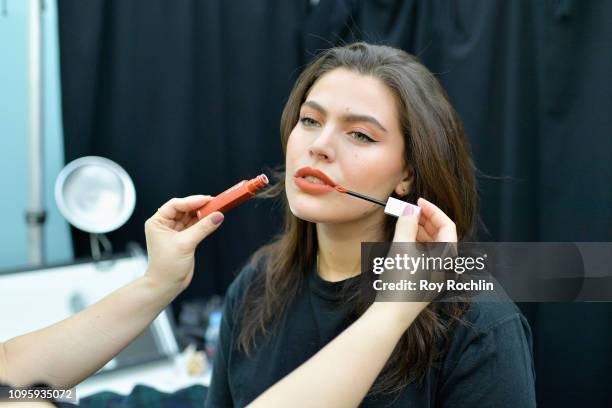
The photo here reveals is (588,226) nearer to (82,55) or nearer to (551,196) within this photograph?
(551,196)

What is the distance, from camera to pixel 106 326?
0.94m

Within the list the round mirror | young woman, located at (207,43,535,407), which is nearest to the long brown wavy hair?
young woman, located at (207,43,535,407)

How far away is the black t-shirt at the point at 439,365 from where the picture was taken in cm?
96

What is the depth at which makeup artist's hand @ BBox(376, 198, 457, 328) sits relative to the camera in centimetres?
75

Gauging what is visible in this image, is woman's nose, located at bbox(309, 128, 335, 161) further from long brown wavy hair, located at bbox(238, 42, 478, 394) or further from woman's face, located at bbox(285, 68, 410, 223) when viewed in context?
long brown wavy hair, located at bbox(238, 42, 478, 394)

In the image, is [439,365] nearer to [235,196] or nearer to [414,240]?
[414,240]

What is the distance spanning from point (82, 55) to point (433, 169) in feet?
4.96

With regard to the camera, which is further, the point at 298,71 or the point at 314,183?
the point at 298,71

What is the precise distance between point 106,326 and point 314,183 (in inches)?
16.8

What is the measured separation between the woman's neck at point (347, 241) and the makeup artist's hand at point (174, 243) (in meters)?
0.27

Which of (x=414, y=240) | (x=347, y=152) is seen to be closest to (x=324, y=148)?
(x=347, y=152)

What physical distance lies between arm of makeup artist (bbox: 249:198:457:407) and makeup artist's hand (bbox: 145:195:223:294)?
320 millimetres

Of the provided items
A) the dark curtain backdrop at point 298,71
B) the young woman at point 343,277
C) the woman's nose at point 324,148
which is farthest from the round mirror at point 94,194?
the woman's nose at point 324,148

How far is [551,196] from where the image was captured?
1.72 metres
